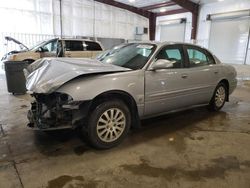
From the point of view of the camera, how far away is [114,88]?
107 inches

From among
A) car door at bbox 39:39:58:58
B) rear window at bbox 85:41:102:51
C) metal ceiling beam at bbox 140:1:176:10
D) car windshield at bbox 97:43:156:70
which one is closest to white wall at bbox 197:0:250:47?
metal ceiling beam at bbox 140:1:176:10

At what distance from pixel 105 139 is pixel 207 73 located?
237 cm

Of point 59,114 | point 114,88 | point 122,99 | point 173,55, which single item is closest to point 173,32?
point 173,55

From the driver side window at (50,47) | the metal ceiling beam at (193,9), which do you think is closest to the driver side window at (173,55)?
the driver side window at (50,47)

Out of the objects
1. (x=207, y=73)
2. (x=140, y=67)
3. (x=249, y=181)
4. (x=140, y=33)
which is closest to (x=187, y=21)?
(x=140, y=33)

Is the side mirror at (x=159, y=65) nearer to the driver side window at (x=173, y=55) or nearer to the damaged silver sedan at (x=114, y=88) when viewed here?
the damaged silver sedan at (x=114, y=88)

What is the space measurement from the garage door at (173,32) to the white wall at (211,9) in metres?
1.34

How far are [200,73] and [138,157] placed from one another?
2.04 metres

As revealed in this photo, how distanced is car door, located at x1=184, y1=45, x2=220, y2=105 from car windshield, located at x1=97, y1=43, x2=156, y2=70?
0.80m

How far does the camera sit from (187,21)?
13828 millimetres

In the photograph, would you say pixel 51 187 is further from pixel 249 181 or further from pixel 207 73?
pixel 207 73

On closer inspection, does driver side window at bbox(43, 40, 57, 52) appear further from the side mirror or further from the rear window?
the side mirror

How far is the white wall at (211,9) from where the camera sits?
10.9 meters

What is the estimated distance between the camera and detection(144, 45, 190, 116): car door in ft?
10.2
